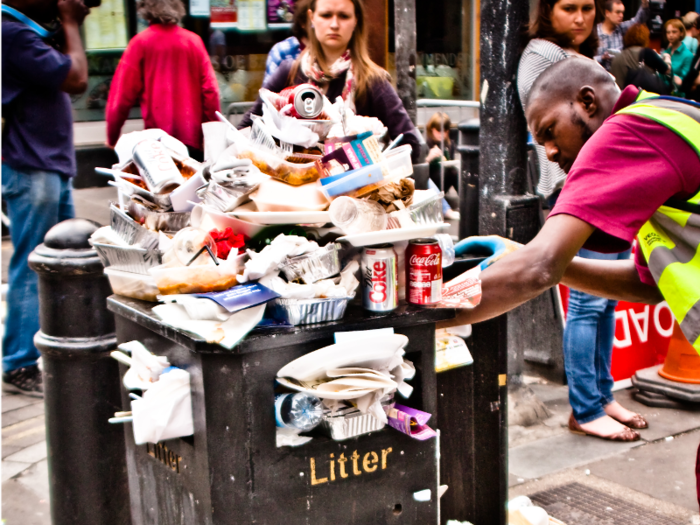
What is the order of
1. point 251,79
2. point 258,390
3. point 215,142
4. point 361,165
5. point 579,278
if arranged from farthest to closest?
point 251,79 < point 579,278 < point 215,142 < point 361,165 < point 258,390

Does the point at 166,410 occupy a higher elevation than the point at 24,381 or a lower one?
higher

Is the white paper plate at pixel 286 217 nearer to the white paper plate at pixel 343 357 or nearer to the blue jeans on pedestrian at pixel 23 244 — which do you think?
the white paper plate at pixel 343 357

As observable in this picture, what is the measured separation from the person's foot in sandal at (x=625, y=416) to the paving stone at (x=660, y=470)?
18 cm

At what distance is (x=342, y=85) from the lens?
13.4 feet

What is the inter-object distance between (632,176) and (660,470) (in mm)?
2336

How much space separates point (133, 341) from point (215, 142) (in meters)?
0.58

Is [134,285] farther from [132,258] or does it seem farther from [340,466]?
[340,466]

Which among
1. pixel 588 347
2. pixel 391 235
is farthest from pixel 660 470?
pixel 391 235

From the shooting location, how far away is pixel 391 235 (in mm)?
1785

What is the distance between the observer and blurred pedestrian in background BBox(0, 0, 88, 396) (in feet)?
14.1

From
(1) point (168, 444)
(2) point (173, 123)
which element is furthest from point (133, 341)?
(2) point (173, 123)

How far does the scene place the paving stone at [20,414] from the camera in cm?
409

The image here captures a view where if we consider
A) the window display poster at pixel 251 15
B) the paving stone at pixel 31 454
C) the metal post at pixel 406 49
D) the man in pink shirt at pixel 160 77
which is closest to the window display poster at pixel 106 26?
the window display poster at pixel 251 15

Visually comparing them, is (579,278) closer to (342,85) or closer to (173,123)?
(342,85)
